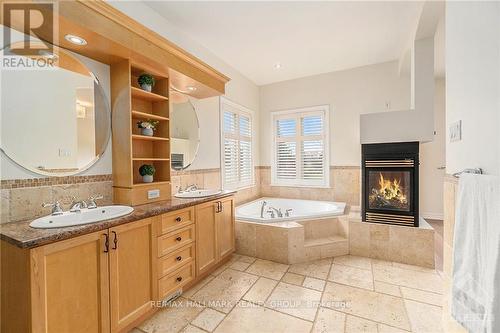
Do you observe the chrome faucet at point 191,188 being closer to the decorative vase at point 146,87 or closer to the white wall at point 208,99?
the white wall at point 208,99

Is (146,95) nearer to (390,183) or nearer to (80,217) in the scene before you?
(80,217)

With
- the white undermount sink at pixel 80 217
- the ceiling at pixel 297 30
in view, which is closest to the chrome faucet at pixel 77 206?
the white undermount sink at pixel 80 217

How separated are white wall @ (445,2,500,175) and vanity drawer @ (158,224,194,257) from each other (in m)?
2.11

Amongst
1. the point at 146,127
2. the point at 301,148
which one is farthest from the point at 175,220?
the point at 301,148

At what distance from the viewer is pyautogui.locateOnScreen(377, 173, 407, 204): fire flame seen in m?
2.90

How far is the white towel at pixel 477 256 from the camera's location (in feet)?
2.41

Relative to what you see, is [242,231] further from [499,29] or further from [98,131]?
[499,29]

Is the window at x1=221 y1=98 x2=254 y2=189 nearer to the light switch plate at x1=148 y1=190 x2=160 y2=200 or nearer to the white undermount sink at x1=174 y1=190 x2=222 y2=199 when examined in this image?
the white undermount sink at x1=174 y1=190 x2=222 y2=199

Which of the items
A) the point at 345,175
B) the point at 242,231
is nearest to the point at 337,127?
the point at 345,175

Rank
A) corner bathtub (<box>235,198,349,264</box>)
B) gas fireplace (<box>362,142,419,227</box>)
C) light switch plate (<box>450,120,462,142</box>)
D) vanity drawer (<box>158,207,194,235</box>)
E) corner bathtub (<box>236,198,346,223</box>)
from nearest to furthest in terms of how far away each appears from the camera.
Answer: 1. light switch plate (<box>450,120,462,142</box>)
2. vanity drawer (<box>158,207,194,235</box>)
3. corner bathtub (<box>235,198,349,264</box>)
4. gas fireplace (<box>362,142,419,227</box>)
5. corner bathtub (<box>236,198,346,223</box>)

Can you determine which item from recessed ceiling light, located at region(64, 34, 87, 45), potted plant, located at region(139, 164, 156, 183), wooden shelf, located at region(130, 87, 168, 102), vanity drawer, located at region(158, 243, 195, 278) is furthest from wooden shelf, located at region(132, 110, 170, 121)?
vanity drawer, located at region(158, 243, 195, 278)

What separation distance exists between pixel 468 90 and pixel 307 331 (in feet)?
6.10

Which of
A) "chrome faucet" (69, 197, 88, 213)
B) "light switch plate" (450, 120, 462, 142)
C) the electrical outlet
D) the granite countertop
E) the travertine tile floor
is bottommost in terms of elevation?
the travertine tile floor

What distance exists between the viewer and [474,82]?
1.13 m
